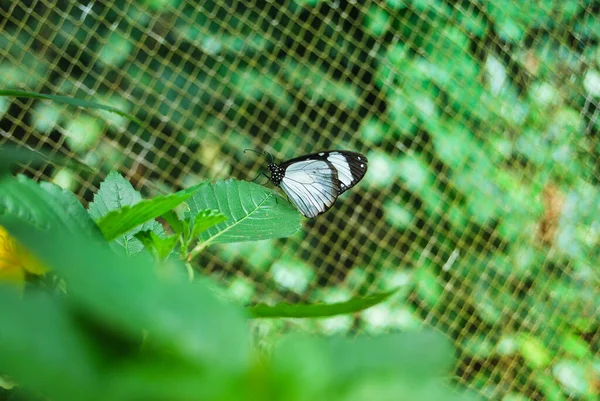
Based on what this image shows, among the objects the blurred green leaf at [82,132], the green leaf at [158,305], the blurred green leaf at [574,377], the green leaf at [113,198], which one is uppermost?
the green leaf at [158,305]

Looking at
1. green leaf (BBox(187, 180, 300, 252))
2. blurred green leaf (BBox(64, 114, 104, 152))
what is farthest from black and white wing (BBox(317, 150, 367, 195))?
green leaf (BBox(187, 180, 300, 252))

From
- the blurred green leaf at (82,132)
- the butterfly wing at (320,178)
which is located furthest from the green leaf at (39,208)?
the blurred green leaf at (82,132)

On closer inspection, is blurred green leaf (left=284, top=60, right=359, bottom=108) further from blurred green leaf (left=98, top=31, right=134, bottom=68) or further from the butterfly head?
the butterfly head

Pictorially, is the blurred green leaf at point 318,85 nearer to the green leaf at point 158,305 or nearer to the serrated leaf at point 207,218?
the serrated leaf at point 207,218

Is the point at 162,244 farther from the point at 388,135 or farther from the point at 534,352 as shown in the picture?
the point at 534,352

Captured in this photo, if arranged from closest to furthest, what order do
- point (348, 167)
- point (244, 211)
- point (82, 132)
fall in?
point (244, 211) < point (348, 167) < point (82, 132)

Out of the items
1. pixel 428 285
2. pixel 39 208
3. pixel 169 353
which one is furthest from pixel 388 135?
pixel 169 353
